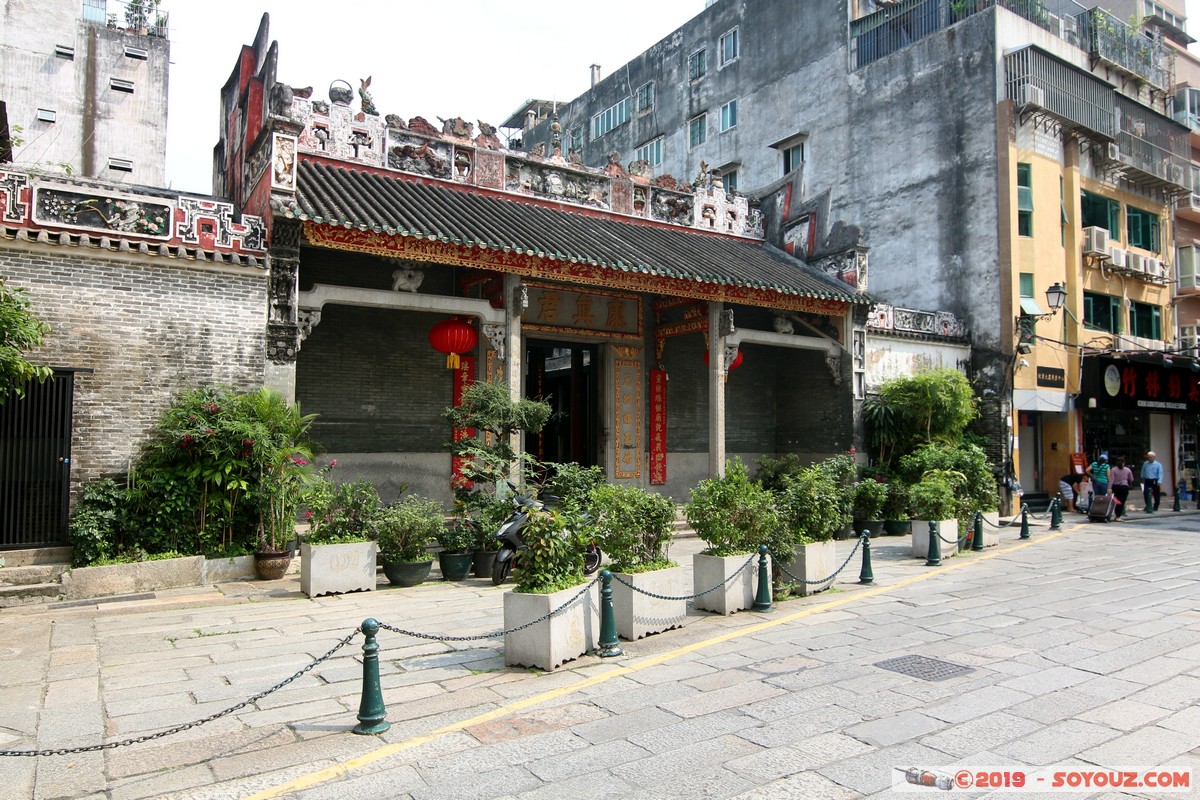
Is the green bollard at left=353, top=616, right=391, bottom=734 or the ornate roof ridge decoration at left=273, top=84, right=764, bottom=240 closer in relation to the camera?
the green bollard at left=353, top=616, right=391, bottom=734

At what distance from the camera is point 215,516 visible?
29.9 feet


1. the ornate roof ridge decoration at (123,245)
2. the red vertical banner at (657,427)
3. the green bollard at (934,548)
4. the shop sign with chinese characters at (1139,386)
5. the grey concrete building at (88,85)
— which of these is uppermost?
the grey concrete building at (88,85)

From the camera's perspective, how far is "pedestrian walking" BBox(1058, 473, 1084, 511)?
18672mm

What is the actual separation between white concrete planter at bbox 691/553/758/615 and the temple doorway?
7.91 metres

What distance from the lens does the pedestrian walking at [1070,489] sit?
1867 centimetres

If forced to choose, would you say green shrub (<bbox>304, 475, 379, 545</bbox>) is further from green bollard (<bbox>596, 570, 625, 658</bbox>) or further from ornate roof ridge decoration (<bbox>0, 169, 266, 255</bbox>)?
green bollard (<bbox>596, 570, 625, 658</bbox>)

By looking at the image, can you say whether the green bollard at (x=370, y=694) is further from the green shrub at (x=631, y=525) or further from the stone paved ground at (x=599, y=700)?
the green shrub at (x=631, y=525)

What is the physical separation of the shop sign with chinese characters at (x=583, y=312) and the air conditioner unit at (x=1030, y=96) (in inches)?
393

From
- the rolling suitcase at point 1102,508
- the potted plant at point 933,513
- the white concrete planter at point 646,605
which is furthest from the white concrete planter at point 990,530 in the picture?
the white concrete planter at point 646,605

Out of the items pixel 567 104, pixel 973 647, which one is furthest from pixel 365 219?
pixel 567 104

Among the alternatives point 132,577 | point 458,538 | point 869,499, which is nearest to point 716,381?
point 869,499

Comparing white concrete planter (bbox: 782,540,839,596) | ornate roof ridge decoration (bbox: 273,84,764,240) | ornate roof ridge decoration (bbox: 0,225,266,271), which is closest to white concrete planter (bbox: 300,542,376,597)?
ornate roof ridge decoration (bbox: 0,225,266,271)

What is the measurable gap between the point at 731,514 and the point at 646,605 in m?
1.48

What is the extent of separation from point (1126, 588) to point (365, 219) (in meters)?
10.2
